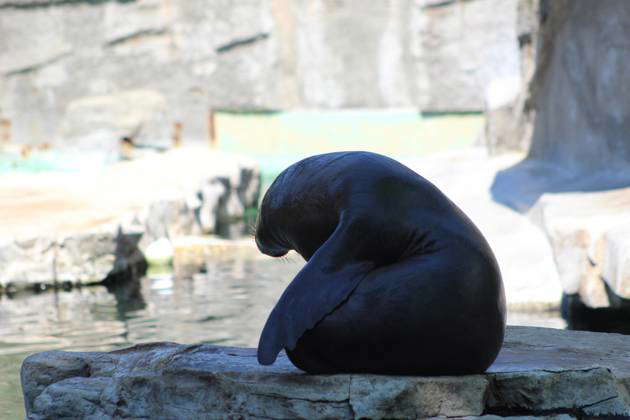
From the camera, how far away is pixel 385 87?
23.2 m

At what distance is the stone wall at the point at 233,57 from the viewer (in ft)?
73.6

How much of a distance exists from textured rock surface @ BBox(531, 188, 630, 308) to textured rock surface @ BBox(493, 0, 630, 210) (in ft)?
3.75

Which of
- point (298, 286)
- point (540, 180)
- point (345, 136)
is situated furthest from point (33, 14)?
point (298, 286)

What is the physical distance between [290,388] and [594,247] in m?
3.48

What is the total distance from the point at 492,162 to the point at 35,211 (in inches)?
200

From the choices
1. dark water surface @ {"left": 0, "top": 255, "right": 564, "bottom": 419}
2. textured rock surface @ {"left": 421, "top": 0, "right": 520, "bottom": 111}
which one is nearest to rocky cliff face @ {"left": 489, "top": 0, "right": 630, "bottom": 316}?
dark water surface @ {"left": 0, "top": 255, "right": 564, "bottom": 419}

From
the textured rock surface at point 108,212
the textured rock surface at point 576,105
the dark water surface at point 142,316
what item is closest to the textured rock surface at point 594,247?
the dark water surface at point 142,316

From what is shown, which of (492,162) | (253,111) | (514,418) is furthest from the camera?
(253,111)

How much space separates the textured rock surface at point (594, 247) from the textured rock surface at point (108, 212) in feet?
12.2

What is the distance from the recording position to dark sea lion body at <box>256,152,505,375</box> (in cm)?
288

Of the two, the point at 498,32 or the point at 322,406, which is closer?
the point at 322,406

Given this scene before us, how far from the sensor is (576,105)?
32.0 ft

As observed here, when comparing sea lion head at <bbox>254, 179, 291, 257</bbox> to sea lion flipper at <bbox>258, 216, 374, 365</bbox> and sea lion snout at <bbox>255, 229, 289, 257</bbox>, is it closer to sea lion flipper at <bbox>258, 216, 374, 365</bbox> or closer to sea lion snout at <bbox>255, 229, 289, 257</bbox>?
sea lion snout at <bbox>255, 229, 289, 257</bbox>

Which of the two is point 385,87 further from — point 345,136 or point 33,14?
point 33,14
